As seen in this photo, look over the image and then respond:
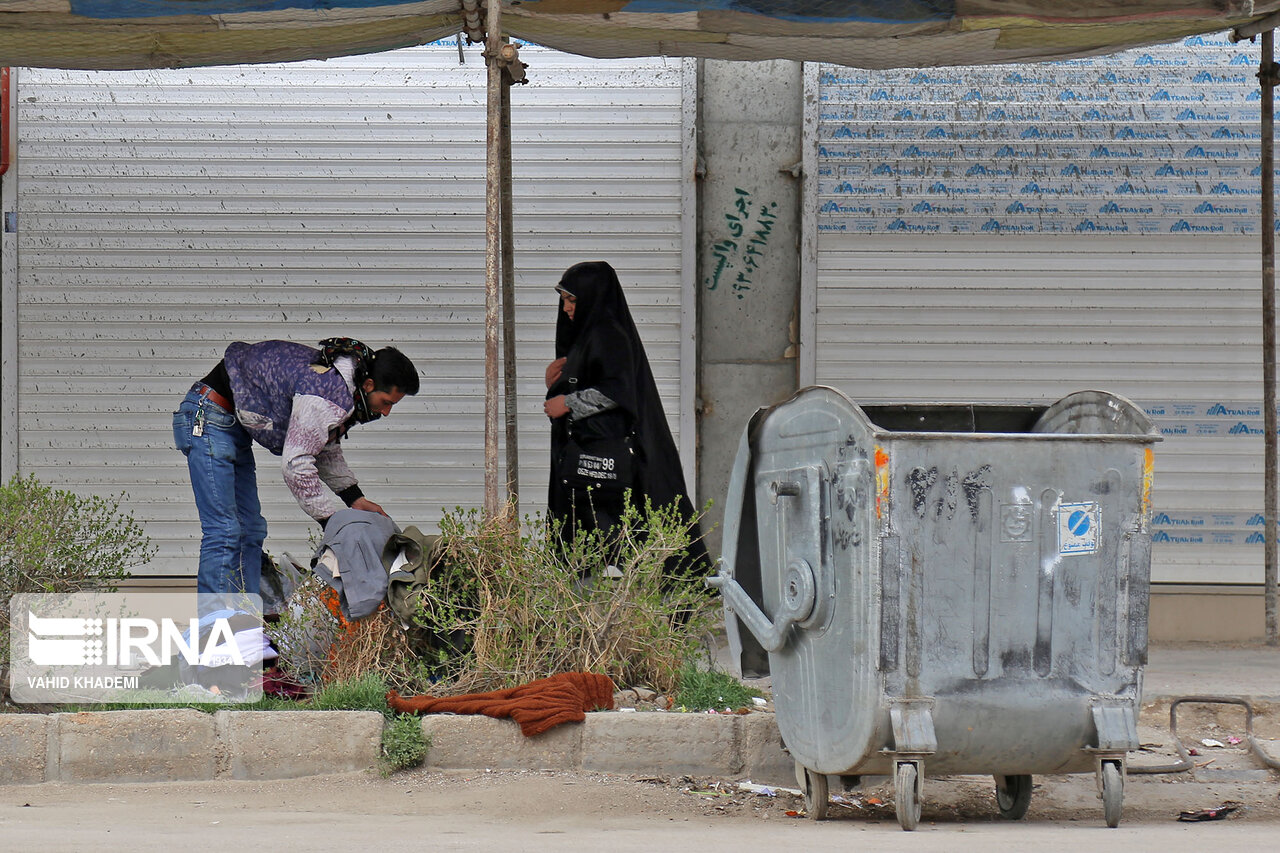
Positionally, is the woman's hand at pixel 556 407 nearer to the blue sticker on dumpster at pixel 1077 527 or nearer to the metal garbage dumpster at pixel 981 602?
the metal garbage dumpster at pixel 981 602

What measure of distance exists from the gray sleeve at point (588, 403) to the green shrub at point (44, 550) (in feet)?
6.48

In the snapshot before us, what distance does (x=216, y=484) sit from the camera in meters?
4.99

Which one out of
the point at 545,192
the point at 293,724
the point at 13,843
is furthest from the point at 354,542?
the point at 545,192

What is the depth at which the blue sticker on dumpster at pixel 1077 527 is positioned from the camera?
3455 millimetres

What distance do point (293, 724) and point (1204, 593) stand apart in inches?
191

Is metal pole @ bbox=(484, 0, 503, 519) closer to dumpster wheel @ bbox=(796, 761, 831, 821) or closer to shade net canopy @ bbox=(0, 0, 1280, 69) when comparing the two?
shade net canopy @ bbox=(0, 0, 1280, 69)

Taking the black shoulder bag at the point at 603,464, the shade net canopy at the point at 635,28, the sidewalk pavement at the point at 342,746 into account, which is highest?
the shade net canopy at the point at 635,28

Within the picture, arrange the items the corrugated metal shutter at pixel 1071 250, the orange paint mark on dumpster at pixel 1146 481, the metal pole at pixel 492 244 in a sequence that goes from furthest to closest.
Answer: the corrugated metal shutter at pixel 1071 250 → the metal pole at pixel 492 244 → the orange paint mark on dumpster at pixel 1146 481

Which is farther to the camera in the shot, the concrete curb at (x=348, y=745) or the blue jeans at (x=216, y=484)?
the blue jeans at (x=216, y=484)

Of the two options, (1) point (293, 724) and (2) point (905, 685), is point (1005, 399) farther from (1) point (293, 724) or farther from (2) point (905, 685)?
(1) point (293, 724)

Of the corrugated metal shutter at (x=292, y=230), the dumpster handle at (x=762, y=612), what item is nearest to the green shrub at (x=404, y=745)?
the dumpster handle at (x=762, y=612)

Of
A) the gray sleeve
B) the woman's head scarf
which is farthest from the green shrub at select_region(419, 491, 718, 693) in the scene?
the woman's head scarf

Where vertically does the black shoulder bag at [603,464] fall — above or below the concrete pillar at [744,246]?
below

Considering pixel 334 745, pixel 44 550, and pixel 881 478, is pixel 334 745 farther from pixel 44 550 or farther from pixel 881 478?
pixel 881 478
